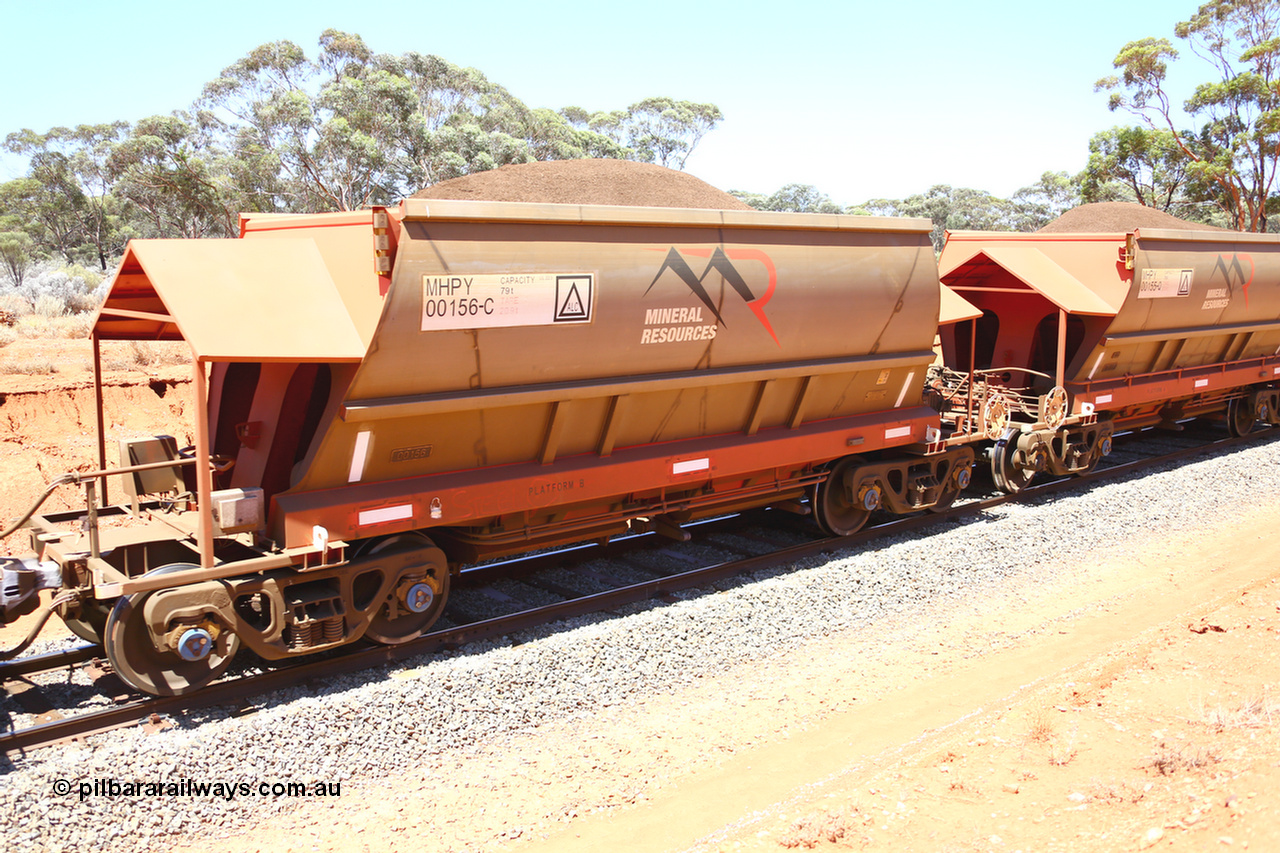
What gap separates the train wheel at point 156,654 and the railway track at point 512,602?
126mm

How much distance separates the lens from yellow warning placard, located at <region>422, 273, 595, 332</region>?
671 cm

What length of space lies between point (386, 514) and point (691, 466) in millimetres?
3016

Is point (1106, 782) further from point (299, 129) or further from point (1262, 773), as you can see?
point (299, 129)

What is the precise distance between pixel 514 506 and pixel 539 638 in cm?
112

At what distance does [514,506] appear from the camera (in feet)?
25.3

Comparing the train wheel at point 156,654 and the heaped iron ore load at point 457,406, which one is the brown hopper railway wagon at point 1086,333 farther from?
the train wheel at point 156,654

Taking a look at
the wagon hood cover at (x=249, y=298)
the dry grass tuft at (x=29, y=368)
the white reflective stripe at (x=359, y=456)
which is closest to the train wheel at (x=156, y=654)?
the white reflective stripe at (x=359, y=456)

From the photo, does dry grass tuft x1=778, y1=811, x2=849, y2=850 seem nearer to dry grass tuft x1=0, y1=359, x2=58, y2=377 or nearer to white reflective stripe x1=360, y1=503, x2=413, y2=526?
white reflective stripe x1=360, y1=503, x2=413, y2=526

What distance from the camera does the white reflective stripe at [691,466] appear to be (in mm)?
8734

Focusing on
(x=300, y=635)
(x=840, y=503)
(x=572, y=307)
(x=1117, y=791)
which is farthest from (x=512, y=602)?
(x=1117, y=791)

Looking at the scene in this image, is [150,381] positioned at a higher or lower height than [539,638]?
higher

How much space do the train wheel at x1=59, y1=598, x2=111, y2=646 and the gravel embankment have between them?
1.19 metres

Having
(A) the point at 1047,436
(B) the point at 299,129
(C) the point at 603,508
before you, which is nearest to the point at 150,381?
(C) the point at 603,508

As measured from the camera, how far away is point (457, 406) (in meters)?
7.06
